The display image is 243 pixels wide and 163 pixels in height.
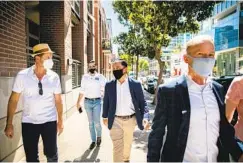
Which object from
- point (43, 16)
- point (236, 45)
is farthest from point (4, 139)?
point (236, 45)

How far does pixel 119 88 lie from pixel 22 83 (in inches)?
62.9

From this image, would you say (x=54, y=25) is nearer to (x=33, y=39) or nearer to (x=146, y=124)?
(x=33, y=39)

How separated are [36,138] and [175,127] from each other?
238cm

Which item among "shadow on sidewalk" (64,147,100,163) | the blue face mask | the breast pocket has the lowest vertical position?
"shadow on sidewalk" (64,147,100,163)

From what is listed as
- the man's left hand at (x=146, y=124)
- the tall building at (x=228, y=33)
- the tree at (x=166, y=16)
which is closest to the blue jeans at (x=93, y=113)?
the man's left hand at (x=146, y=124)

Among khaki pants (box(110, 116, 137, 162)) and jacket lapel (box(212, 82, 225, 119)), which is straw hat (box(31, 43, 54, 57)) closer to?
khaki pants (box(110, 116, 137, 162))

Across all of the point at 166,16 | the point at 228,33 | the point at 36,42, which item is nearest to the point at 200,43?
the point at 36,42

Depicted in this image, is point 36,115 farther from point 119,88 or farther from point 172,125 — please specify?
point 172,125

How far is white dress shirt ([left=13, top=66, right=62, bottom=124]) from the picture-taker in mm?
4535

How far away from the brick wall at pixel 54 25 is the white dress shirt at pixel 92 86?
4979 millimetres

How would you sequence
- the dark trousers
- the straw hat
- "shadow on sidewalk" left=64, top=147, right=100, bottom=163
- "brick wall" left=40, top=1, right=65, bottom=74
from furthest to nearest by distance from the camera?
"brick wall" left=40, top=1, right=65, bottom=74 → "shadow on sidewalk" left=64, top=147, right=100, bottom=163 → the straw hat → the dark trousers

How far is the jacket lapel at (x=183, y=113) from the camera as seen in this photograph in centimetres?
271

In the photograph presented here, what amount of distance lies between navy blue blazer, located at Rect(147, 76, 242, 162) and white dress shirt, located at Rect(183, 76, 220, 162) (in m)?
0.04

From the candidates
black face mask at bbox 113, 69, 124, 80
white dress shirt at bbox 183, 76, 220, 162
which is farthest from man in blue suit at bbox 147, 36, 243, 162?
black face mask at bbox 113, 69, 124, 80
